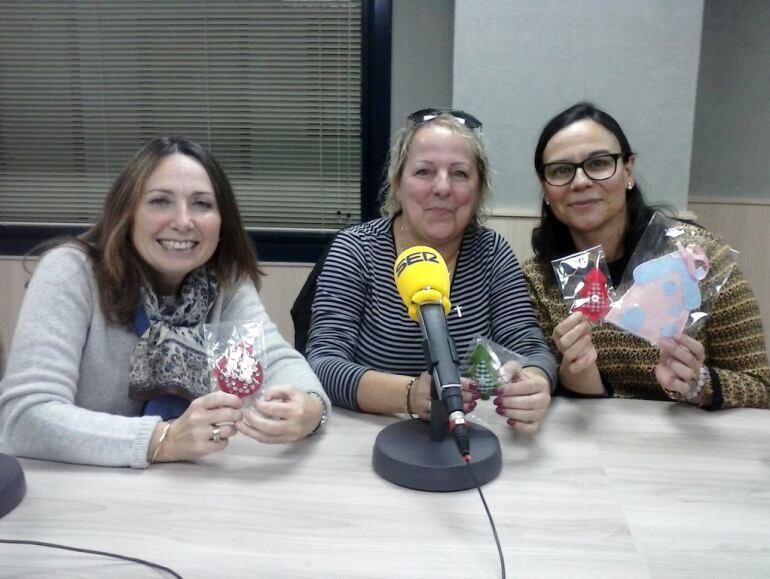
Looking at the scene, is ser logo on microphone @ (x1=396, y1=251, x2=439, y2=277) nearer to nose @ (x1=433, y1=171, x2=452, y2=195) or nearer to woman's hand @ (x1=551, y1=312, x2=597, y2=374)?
woman's hand @ (x1=551, y1=312, x2=597, y2=374)

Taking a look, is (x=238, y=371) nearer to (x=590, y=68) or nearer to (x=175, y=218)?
(x=175, y=218)

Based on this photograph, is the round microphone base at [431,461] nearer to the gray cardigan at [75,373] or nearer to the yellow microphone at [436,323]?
the yellow microphone at [436,323]

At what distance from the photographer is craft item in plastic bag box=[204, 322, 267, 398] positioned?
1.14 m

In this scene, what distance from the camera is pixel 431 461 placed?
3.34ft

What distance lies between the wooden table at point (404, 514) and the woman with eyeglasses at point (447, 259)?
411 mm

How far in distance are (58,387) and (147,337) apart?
0.21m

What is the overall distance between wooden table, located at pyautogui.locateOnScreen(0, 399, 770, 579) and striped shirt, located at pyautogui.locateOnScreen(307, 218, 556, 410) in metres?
0.40

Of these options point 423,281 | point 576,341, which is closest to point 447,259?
point 576,341

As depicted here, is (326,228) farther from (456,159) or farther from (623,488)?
(623,488)

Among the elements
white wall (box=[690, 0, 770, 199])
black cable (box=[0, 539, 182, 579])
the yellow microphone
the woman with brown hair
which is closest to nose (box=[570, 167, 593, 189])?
the yellow microphone

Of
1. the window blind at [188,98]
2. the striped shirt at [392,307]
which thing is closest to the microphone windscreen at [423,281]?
the striped shirt at [392,307]

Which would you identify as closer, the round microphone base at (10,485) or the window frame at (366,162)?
the round microphone base at (10,485)

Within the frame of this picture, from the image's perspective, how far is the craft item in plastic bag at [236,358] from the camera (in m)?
1.14

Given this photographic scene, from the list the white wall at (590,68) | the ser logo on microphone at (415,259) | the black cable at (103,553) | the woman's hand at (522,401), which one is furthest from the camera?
the white wall at (590,68)
